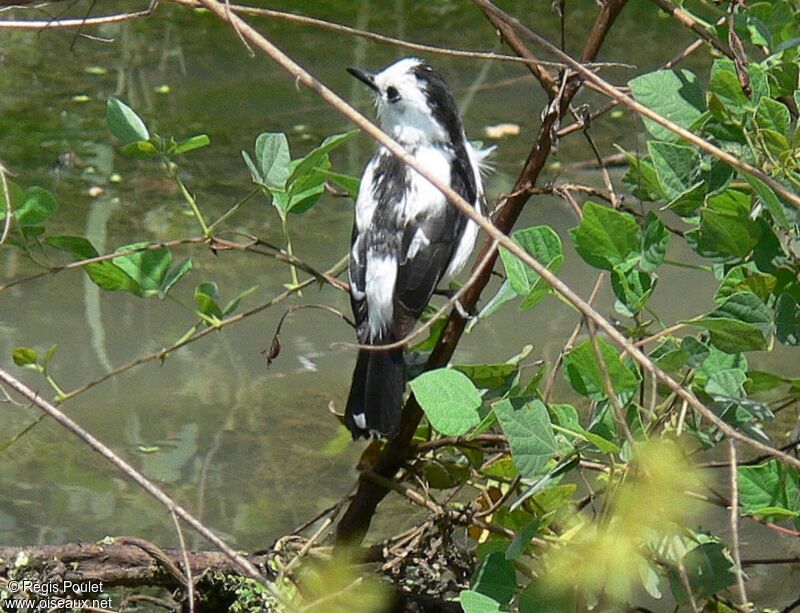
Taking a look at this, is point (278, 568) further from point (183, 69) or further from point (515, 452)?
point (183, 69)

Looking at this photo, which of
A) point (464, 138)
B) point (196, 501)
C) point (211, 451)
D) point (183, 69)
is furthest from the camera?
point (183, 69)

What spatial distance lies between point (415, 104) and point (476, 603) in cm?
195

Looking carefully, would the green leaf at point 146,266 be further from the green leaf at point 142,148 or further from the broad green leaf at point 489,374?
the broad green leaf at point 489,374

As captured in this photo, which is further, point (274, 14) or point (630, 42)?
point (630, 42)

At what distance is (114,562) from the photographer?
263cm

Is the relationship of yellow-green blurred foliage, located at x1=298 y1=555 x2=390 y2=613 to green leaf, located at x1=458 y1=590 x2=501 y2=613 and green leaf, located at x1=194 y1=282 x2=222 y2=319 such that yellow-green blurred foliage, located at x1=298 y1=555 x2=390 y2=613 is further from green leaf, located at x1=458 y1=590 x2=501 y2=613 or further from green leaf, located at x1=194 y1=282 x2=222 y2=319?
green leaf, located at x1=194 y1=282 x2=222 y2=319

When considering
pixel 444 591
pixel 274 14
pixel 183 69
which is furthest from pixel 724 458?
pixel 183 69

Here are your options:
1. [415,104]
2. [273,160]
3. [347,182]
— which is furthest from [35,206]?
[415,104]

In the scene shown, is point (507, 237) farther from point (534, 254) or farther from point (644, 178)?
point (644, 178)

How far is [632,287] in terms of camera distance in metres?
2.04

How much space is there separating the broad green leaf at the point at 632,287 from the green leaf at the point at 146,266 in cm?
86

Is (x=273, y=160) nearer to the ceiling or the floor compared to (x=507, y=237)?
nearer to the floor

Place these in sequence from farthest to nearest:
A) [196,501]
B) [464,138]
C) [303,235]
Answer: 1. [303,235]
2. [464,138]
3. [196,501]

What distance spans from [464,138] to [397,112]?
0.69ft
